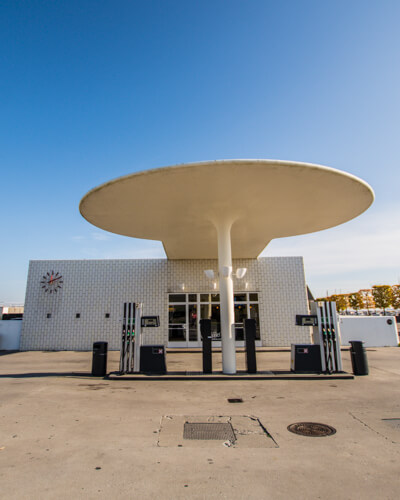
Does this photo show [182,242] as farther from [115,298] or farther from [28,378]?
[28,378]

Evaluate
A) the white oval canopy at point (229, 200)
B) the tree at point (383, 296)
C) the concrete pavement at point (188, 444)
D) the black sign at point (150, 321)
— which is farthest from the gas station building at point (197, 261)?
the tree at point (383, 296)

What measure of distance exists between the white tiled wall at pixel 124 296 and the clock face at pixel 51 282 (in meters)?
0.23

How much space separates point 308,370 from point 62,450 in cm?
690

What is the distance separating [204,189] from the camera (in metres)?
7.82

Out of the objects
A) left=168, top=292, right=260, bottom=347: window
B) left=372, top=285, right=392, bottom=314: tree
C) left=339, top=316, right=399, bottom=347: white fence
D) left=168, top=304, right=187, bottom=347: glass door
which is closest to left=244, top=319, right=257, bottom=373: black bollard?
left=168, top=292, right=260, bottom=347: window

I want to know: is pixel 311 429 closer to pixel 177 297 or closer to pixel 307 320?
pixel 307 320

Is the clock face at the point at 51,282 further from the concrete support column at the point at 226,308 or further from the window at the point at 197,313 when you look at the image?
the concrete support column at the point at 226,308

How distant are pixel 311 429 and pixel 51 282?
1476 cm

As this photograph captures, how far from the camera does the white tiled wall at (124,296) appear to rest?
51.3ft

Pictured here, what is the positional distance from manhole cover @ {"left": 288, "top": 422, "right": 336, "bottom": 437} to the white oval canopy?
16.1 feet

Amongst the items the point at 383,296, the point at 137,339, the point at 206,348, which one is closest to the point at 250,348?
the point at 206,348

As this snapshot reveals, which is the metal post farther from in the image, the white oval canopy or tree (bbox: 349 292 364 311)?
tree (bbox: 349 292 364 311)

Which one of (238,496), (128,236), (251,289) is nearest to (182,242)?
(128,236)

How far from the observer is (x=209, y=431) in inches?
183
